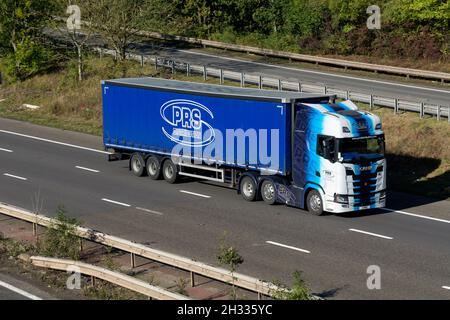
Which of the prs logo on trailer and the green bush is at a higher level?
the prs logo on trailer

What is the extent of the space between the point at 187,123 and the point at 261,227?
21.6 ft

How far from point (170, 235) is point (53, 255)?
12.9 feet

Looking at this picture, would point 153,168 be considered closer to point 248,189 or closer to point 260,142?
point 248,189

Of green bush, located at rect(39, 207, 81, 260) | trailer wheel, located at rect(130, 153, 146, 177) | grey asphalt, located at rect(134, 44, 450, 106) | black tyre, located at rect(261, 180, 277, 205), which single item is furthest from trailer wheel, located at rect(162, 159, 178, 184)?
grey asphalt, located at rect(134, 44, 450, 106)

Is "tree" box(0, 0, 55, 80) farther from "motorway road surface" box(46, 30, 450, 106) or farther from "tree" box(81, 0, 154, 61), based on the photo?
"tree" box(81, 0, 154, 61)

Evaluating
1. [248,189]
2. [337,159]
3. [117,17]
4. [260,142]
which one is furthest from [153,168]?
[117,17]

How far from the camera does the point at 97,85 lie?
4850 cm

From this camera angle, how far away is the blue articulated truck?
2484cm

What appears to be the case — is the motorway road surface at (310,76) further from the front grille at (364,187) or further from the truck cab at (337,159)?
the front grille at (364,187)

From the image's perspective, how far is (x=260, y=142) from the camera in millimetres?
26438

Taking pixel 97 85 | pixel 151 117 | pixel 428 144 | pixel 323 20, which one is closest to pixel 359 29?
pixel 323 20

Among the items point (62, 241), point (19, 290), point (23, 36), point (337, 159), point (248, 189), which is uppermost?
point (23, 36)
